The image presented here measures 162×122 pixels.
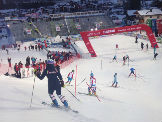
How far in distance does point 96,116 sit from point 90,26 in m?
34.9

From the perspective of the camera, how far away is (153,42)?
22.7 meters

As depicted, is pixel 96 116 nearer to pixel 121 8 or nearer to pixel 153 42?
pixel 153 42

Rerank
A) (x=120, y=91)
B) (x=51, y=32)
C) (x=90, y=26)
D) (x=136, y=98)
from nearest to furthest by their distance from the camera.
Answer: (x=136, y=98) → (x=120, y=91) → (x=51, y=32) → (x=90, y=26)

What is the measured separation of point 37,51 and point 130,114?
1892 cm

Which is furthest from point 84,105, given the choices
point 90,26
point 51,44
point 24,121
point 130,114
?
point 90,26

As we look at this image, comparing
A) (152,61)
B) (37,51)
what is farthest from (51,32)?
(152,61)

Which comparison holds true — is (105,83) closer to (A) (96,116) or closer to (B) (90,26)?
(A) (96,116)

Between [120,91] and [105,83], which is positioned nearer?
[120,91]

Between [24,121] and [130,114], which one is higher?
[24,121]

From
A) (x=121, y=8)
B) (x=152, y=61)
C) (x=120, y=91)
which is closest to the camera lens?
(x=120, y=91)

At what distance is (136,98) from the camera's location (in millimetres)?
9305

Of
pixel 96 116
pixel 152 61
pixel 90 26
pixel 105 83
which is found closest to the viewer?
pixel 96 116

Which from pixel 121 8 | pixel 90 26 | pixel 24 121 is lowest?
pixel 24 121

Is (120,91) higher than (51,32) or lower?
lower
